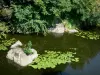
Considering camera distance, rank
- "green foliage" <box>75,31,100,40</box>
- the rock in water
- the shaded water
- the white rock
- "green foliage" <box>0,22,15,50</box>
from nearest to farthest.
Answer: the shaded water → the rock in water → the white rock → "green foliage" <box>0,22,15,50</box> → "green foliage" <box>75,31,100,40</box>

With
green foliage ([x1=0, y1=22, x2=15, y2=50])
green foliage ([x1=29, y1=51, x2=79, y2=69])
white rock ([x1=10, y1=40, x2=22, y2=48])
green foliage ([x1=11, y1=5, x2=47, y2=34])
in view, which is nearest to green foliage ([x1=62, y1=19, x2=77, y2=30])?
green foliage ([x1=11, y1=5, x2=47, y2=34])

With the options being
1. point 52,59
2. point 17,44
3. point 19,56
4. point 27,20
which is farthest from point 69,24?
point 19,56

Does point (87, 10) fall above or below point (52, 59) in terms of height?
above

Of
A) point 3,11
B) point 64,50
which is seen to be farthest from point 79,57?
point 3,11

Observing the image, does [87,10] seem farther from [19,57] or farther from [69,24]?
[19,57]

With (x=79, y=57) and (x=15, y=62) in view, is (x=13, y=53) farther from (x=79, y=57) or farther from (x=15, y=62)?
(x=79, y=57)

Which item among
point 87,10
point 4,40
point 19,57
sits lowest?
point 19,57

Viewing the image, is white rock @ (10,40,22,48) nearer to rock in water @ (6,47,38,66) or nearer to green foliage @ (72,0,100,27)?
rock in water @ (6,47,38,66)
